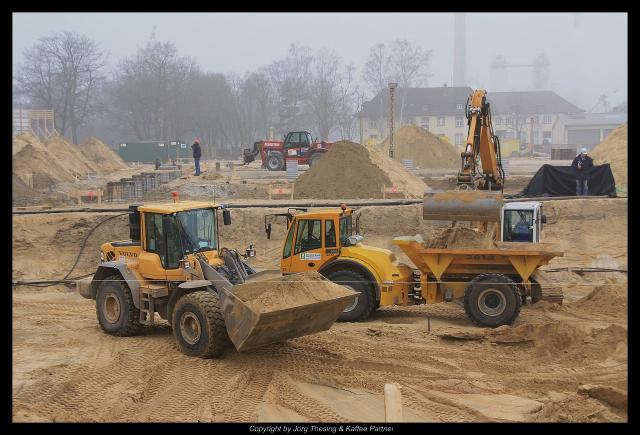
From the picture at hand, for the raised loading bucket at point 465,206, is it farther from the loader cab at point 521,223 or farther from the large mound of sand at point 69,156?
the large mound of sand at point 69,156

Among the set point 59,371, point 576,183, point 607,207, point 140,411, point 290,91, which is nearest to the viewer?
point 140,411

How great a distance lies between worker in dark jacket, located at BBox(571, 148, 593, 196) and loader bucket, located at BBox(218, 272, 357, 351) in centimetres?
1657

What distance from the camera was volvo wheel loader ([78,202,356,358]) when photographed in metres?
10.1

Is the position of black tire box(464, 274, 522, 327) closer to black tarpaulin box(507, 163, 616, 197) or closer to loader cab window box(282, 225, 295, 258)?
loader cab window box(282, 225, 295, 258)

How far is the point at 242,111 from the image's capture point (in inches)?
2479

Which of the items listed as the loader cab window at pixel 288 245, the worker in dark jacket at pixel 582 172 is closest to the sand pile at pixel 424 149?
the worker in dark jacket at pixel 582 172

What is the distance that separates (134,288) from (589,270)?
A: 37.6ft

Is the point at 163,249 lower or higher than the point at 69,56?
lower

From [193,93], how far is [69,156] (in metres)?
13.1

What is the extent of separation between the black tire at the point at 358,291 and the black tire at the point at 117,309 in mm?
3610

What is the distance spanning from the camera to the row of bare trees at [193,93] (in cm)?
4666

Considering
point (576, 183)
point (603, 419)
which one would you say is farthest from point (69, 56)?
point (603, 419)

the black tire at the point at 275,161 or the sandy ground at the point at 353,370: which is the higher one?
the black tire at the point at 275,161
